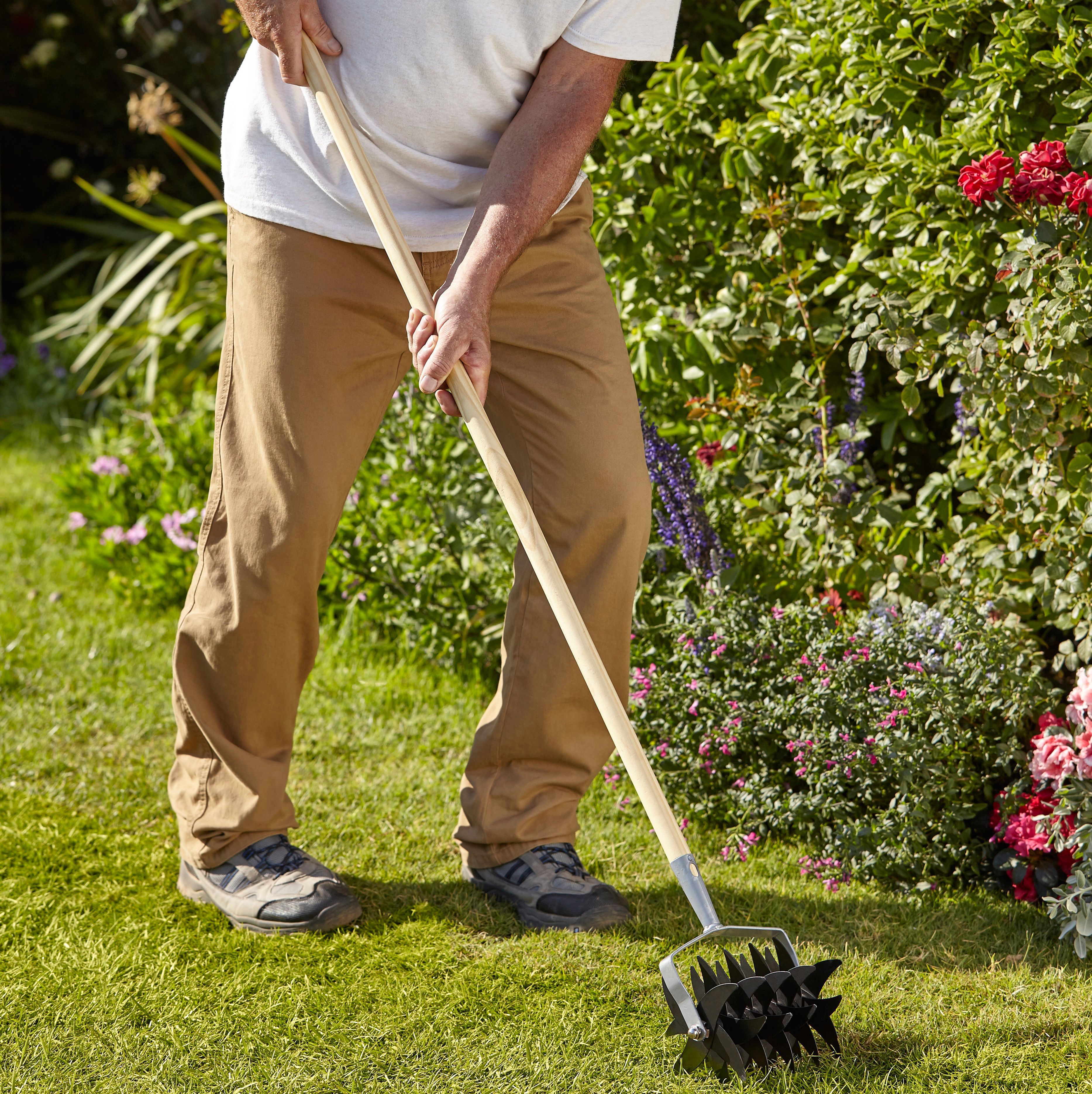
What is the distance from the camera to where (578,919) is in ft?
7.98

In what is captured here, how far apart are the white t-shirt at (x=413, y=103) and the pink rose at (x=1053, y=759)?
151 cm

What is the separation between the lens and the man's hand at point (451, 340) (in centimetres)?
209

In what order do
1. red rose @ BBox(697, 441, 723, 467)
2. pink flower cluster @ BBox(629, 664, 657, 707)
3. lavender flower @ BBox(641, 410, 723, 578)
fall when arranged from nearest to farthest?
pink flower cluster @ BBox(629, 664, 657, 707), lavender flower @ BBox(641, 410, 723, 578), red rose @ BBox(697, 441, 723, 467)

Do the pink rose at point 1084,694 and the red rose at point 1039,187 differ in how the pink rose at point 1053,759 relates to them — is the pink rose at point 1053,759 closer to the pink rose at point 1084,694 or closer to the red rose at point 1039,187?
the pink rose at point 1084,694

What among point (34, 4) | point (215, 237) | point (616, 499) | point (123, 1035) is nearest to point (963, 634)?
point (616, 499)

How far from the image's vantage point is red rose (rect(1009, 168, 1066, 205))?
2414mm

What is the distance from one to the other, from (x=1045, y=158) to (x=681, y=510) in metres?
1.14

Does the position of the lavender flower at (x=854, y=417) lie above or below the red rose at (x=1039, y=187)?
below

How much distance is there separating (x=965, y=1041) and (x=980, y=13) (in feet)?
6.87

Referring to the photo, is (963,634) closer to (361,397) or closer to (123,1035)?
(361,397)

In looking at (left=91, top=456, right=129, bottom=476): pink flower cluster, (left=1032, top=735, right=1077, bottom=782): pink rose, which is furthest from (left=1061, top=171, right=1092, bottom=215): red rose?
(left=91, top=456, right=129, bottom=476): pink flower cluster

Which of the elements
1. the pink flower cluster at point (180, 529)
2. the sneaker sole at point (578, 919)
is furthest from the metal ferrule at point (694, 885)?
the pink flower cluster at point (180, 529)

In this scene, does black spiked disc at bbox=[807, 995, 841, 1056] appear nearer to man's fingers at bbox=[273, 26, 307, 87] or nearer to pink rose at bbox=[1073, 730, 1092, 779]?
pink rose at bbox=[1073, 730, 1092, 779]

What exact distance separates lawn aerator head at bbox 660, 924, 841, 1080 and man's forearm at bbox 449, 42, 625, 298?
3.92 ft
